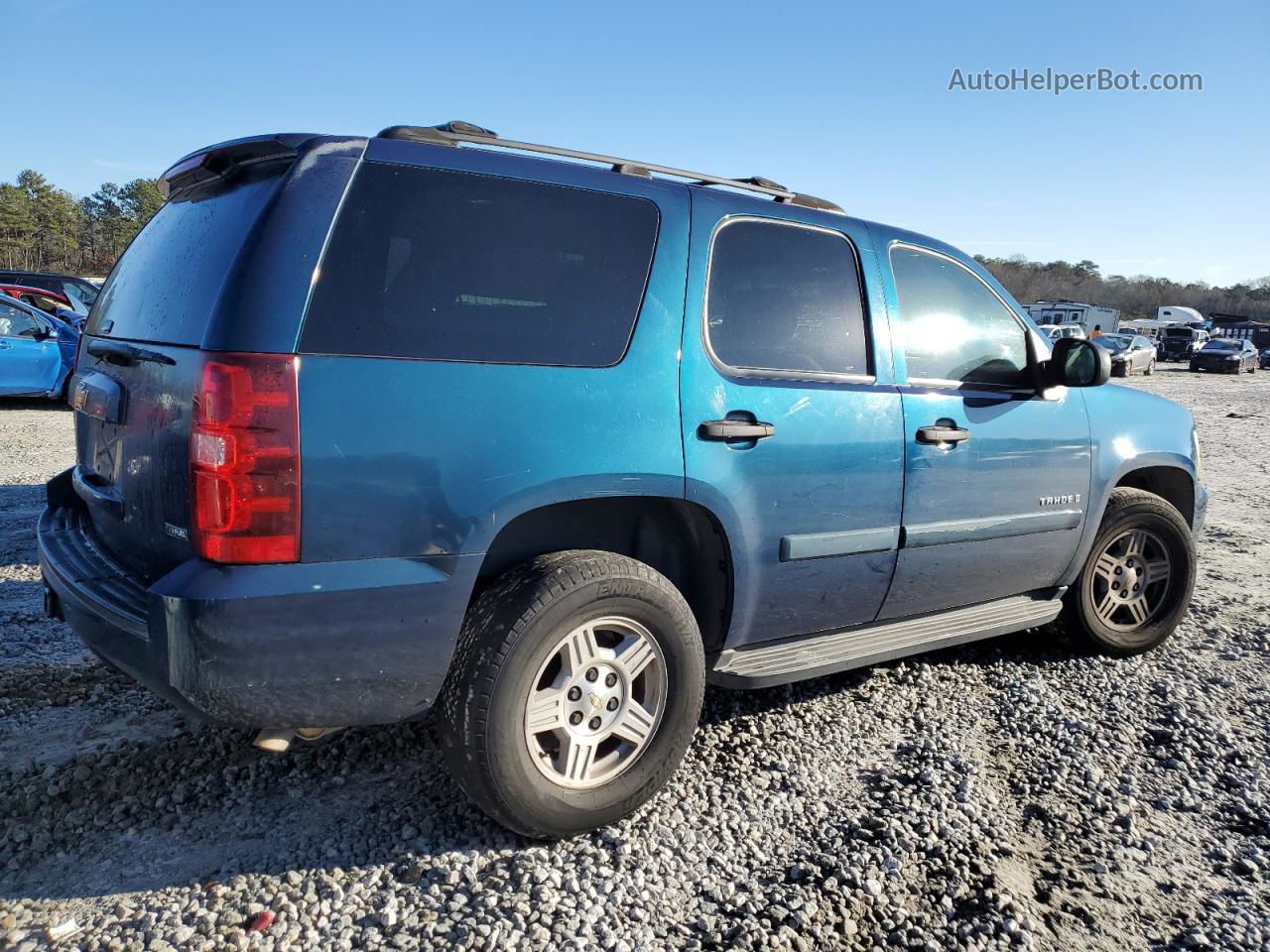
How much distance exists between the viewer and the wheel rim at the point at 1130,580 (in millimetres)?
4422

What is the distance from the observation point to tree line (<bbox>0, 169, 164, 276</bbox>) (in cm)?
7194

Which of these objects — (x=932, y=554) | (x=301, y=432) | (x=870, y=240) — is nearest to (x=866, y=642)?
(x=932, y=554)

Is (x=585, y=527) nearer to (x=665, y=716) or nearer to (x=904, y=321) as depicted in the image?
(x=665, y=716)

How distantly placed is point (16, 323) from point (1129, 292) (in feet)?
373

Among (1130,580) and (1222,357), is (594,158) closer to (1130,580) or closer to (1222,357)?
(1130,580)

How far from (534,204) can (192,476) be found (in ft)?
4.01

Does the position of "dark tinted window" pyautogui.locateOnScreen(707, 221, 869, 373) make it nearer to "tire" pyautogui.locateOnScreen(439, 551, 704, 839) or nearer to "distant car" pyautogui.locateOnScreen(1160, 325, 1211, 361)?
"tire" pyautogui.locateOnScreen(439, 551, 704, 839)

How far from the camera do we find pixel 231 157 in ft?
8.69

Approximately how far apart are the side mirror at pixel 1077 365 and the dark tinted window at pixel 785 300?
3.31 feet

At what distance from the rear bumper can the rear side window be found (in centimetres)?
58

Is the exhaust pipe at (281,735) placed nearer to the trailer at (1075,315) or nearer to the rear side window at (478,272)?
the rear side window at (478,272)

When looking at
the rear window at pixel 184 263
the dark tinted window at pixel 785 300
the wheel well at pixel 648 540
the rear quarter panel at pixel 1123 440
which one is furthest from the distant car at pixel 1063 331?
the rear window at pixel 184 263

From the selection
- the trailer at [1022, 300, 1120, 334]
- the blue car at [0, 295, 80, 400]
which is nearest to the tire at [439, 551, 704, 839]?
the blue car at [0, 295, 80, 400]

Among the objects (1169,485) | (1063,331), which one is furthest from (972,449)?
(1063,331)
